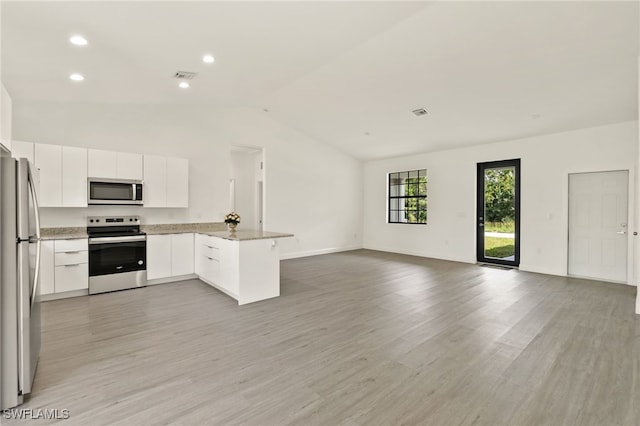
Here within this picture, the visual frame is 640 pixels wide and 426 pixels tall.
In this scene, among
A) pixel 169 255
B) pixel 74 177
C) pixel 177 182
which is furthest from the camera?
pixel 177 182

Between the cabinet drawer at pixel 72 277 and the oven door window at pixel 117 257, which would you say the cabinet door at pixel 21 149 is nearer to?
the oven door window at pixel 117 257

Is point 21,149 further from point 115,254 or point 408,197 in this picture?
point 408,197

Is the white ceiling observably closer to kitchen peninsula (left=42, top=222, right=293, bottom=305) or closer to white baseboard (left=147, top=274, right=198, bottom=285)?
kitchen peninsula (left=42, top=222, right=293, bottom=305)

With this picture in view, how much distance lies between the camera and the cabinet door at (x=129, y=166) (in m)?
4.77

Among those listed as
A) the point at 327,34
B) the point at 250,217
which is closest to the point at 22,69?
the point at 327,34

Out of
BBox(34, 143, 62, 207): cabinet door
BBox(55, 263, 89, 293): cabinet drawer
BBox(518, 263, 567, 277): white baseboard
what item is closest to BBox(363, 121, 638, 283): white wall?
BBox(518, 263, 567, 277): white baseboard

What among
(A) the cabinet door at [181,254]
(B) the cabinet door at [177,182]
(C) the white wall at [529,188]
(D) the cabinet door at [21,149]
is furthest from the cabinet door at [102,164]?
(C) the white wall at [529,188]

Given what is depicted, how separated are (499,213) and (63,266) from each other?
7751mm

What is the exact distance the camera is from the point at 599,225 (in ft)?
17.7

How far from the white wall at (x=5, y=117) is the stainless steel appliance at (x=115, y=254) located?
1380mm

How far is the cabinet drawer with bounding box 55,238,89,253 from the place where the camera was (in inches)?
163

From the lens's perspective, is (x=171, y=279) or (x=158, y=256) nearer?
(x=158, y=256)

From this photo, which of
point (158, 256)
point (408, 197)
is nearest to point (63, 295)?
point (158, 256)

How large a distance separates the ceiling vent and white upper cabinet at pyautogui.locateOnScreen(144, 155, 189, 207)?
151 cm
